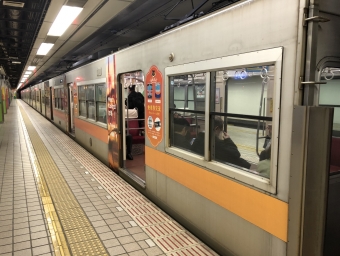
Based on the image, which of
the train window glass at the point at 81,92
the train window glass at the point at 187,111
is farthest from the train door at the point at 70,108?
the train window glass at the point at 187,111

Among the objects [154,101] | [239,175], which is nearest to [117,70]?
[154,101]

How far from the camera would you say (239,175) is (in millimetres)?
2607

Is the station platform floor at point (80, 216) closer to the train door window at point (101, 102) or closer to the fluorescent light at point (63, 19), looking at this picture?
the train door window at point (101, 102)

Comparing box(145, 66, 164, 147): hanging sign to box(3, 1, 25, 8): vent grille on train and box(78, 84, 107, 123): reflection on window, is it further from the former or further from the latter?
box(3, 1, 25, 8): vent grille on train

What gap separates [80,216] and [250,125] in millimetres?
2681

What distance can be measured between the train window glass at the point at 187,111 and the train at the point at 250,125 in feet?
0.04

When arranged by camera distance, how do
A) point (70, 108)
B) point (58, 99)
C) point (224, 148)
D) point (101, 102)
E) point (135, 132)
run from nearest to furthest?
point (224, 148)
point (101, 102)
point (135, 132)
point (70, 108)
point (58, 99)

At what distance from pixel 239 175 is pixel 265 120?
577mm

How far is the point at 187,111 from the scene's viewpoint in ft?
11.3

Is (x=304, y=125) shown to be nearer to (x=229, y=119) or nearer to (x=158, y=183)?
(x=229, y=119)

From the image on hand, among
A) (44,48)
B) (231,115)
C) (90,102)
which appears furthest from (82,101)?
(231,115)

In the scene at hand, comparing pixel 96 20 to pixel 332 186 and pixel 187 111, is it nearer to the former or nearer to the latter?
pixel 187 111

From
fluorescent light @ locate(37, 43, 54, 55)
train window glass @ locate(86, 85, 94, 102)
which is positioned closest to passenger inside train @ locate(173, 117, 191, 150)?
train window glass @ locate(86, 85, 94, 102)

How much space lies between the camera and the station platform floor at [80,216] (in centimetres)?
316
